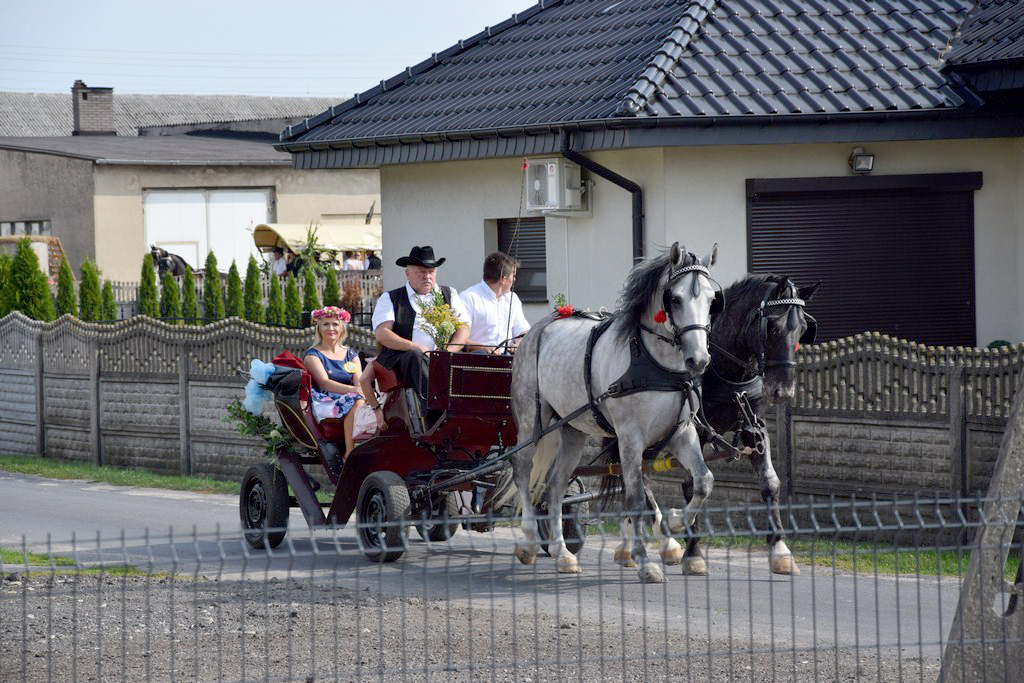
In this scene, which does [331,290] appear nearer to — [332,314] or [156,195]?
[156,195]

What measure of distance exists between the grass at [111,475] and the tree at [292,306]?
42.1ft

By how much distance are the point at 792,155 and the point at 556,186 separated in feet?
7.67

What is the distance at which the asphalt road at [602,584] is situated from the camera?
7277mm

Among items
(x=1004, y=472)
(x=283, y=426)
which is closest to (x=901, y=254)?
(x=283, y=426)

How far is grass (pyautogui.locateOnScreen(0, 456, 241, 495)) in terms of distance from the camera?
15562 mm

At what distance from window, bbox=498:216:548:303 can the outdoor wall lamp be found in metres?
3.46

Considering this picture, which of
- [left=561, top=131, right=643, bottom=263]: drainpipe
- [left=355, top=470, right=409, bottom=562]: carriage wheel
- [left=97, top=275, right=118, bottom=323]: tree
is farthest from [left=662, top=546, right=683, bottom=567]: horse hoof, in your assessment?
[left=97, top=275, right=118, bottom=323]: tree

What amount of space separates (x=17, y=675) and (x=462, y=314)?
4562 mm

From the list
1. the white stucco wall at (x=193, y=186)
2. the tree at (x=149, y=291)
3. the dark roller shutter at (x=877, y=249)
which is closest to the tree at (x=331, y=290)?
the tree at (x=149, y=291)

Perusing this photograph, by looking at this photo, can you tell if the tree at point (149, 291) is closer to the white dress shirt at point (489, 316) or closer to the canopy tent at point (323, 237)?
the canopy tent at point (323, 237)

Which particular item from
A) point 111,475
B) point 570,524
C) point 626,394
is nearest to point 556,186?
point 570,524

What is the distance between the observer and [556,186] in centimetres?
1475

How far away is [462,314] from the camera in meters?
10.8

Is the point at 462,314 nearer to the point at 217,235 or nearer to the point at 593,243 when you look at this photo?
the point at 593,243
